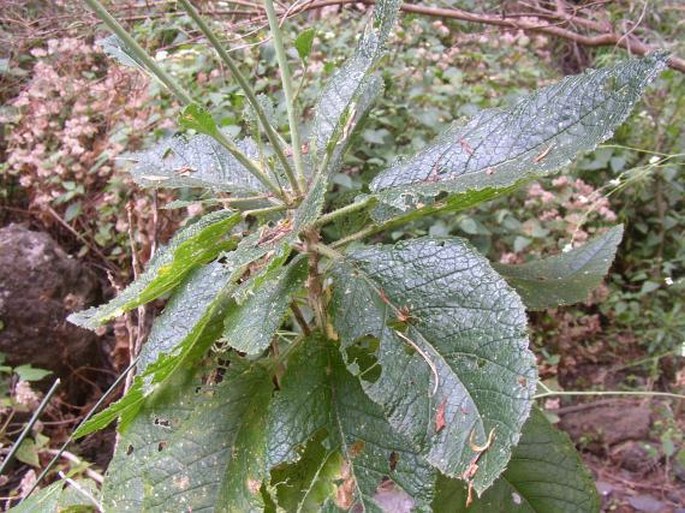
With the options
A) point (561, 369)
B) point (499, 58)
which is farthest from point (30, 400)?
point (499, 58)

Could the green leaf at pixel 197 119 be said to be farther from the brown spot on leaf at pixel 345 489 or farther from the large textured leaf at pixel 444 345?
the brown spot on leaf at pixel 345 489

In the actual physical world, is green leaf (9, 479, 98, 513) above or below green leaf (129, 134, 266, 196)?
below

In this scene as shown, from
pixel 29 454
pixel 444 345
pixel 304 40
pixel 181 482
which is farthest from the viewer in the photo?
pixel 29 454

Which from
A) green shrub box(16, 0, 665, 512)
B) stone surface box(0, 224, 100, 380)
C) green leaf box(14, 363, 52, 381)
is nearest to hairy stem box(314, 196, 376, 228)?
green shrub box(16, 0, 665, 512)

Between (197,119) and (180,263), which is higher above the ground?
(197,119)

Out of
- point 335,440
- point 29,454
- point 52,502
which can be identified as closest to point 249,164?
point 335,440

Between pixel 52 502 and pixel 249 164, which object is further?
pixel 52 502

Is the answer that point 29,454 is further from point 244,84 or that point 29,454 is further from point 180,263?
point 244,84

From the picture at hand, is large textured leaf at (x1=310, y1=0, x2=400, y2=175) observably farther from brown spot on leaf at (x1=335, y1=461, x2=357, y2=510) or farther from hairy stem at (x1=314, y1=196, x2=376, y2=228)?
brown spot on leaf at (x1=335, y1=461, x2=357, y2=510)
